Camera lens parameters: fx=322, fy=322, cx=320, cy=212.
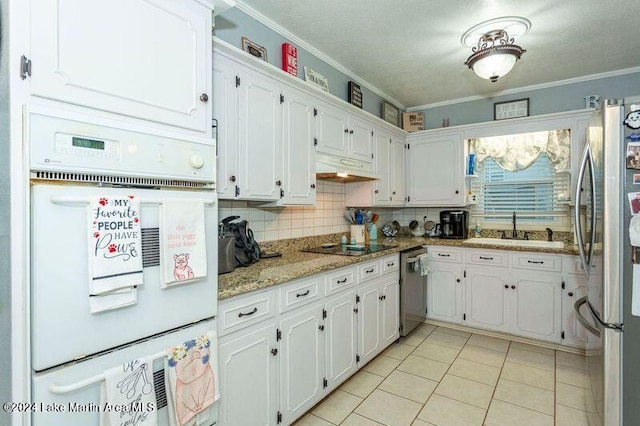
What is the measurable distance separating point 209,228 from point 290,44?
1.81m

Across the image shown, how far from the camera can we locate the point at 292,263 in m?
2.18

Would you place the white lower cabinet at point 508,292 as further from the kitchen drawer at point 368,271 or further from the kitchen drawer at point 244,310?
the kitchen drawer at point 244,310

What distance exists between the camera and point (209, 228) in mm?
1409

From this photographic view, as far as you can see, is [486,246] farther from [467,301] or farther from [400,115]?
[400,115]

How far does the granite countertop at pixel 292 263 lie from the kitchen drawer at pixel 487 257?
0.06 meters

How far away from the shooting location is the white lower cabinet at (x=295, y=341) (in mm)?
1558

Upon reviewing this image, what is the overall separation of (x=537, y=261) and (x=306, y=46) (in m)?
2.88

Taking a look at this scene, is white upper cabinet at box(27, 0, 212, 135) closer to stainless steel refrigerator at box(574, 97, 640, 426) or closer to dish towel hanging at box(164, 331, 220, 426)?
dish towel hanging at box(164, 331, 220, 426)

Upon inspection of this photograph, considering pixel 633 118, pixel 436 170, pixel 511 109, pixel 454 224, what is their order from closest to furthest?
pixel 633 118 → pixel 511 109 → pixel 454 224 → pixel 436 170

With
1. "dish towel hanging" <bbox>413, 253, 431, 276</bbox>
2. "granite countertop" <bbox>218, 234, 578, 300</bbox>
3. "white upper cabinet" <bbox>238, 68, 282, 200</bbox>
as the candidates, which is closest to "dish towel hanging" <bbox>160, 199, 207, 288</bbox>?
"granite countertop" <bbox>218, 234, 578, 300</bbox>

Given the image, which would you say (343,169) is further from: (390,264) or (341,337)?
(341,337)

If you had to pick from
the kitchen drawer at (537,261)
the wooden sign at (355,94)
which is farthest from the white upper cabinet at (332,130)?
the kitchen drawer at (537,261)

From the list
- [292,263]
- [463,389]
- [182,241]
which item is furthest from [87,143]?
[463,389]

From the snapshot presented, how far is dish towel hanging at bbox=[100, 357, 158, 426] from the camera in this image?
106cm
